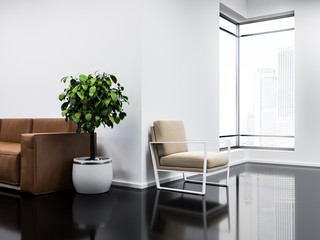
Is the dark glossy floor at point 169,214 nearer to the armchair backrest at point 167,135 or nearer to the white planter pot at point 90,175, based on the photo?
the white planter pot at point 90,175

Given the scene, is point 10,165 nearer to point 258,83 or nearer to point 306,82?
point 258,83

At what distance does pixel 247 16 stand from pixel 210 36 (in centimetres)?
180

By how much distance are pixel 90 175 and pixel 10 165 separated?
3.22 ft

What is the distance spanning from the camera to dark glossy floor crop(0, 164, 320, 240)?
2631 mm

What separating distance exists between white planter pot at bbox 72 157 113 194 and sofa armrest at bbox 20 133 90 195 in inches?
8.3

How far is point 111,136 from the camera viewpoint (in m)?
4.65

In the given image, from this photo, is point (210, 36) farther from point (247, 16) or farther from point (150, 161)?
point (150, 161)

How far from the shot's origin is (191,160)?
4059mm

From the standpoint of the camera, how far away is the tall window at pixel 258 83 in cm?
701

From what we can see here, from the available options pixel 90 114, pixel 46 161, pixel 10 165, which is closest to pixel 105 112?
pixel 90 114

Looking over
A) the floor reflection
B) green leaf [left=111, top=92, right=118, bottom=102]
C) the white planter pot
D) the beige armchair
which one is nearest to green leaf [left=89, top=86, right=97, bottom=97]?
green leaf [left=111, top=92, right=118, bottom=102]

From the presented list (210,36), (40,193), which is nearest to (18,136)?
(40,193)

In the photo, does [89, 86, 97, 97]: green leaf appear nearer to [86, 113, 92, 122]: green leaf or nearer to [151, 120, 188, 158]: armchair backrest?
[86, 113, 92, 122]: green leaf

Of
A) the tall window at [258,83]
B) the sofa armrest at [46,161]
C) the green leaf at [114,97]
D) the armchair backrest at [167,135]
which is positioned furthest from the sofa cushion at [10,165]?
the tall window at [258,83]
